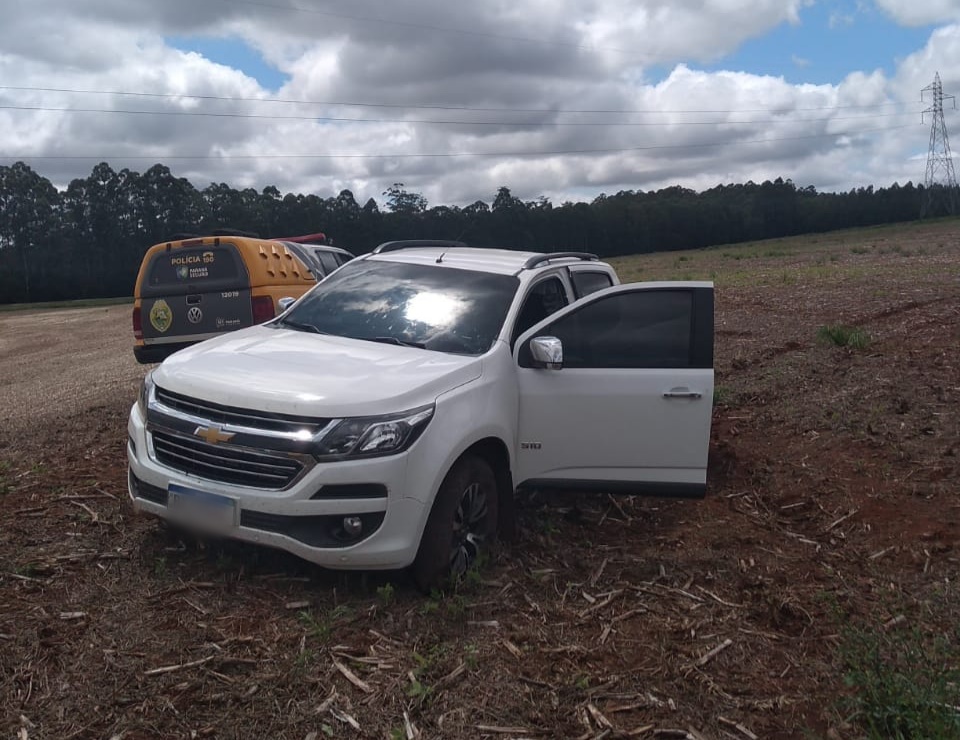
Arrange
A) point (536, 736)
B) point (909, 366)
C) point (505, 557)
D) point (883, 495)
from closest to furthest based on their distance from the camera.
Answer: point (536, 736)
point (505, 557)
point (883, 495)
point (909, 366)

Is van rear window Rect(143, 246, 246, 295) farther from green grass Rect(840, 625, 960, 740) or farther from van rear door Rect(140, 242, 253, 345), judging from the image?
green grass Rect(840, 625, 960, 740)

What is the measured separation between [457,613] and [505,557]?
843 mm

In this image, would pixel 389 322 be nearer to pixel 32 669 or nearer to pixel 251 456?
pixel 251 456

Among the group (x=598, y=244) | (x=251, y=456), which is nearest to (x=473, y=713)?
(x=251, y=456)

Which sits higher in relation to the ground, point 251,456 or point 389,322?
point 389,322

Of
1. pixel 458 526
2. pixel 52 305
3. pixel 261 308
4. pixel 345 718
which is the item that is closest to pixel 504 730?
pixel 345 718

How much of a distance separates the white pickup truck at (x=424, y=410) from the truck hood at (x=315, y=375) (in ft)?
0.04

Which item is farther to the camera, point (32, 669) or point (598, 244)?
point (598, 244)

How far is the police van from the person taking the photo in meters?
9.73

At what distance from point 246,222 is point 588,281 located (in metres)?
56.6

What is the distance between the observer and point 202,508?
4.13 meters

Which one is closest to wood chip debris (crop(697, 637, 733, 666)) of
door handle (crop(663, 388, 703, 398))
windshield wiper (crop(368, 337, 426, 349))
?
door handle (crop(663, 388, 703, 398))

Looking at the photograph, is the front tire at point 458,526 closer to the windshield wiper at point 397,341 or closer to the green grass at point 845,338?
the windshield wiper at point 397,341

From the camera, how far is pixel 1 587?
4.29 m
